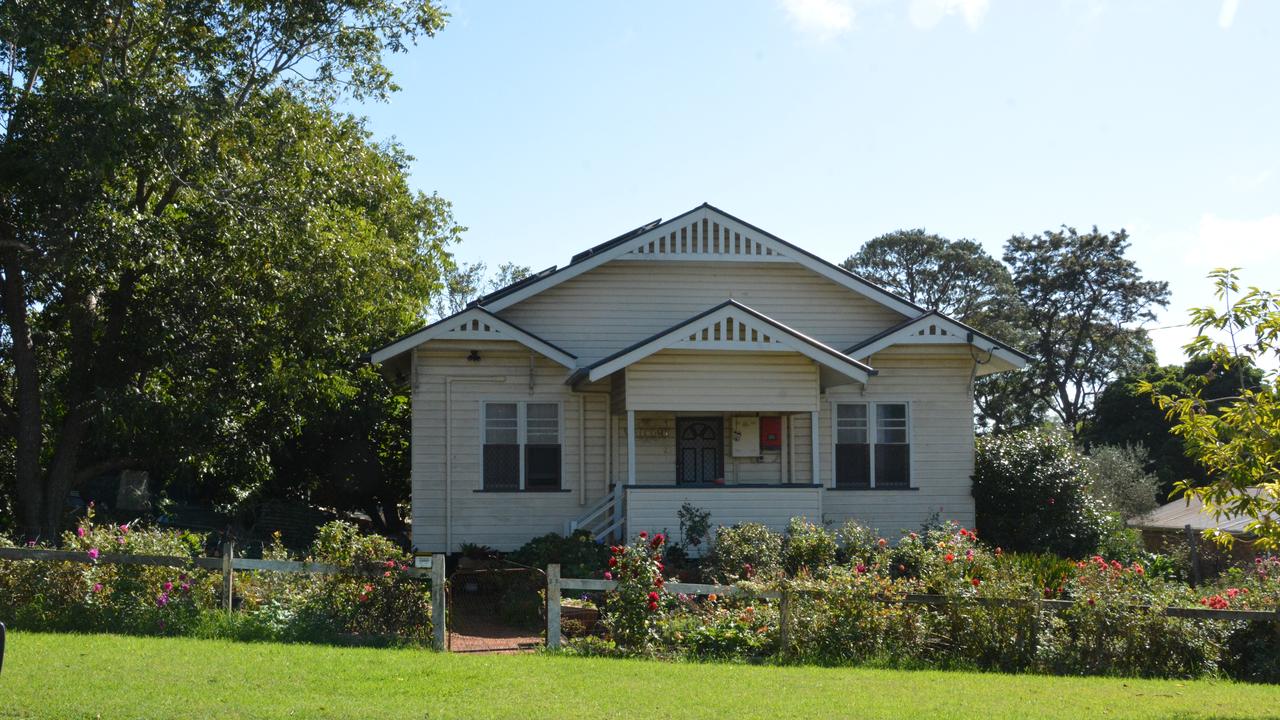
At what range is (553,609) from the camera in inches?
514

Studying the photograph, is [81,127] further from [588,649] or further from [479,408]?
[588,649]

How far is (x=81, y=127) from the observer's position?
1711cm

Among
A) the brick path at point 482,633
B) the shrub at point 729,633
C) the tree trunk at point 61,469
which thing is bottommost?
the brick path at point 482,633

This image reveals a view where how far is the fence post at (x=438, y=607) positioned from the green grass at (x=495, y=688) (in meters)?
0.43

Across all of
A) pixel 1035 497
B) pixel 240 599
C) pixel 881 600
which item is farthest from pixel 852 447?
pixel 240 599

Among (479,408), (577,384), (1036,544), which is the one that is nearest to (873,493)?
(1036,544)

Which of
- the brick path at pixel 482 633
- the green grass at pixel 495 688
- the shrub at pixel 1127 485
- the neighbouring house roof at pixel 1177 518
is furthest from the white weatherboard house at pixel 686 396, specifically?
the shrub at pixel 1127 485

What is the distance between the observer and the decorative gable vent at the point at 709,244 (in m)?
20.6

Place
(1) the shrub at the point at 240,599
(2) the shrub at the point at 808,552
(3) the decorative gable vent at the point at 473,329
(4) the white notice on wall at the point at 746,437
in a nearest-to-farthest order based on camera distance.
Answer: (1) the shrub at the point at 240,599, (2) the shrub at the point at 808,552, (3) the decorative gable vent at the point at 473,329, (4) the white notice on wall at the point at 746,437

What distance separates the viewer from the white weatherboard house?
18891 millimetres

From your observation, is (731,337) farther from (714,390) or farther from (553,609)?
(553,609)

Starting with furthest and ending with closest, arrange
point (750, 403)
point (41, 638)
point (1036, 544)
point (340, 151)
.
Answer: point (340, 151), point (1036, 544), point (750, 403), point (41, 638)

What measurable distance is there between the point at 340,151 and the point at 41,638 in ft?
38.9

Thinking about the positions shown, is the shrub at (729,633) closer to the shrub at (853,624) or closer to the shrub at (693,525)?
the shrub at (853,624)
